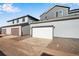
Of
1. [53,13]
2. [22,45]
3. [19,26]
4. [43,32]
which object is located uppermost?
[53,13]

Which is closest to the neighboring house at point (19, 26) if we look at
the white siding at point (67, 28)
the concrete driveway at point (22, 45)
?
the concrete driveway at point (22, 45)

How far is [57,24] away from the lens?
243cm

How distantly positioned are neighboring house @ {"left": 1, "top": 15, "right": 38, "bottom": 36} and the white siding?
0.22 metres

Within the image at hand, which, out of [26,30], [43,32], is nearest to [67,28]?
[43,32]

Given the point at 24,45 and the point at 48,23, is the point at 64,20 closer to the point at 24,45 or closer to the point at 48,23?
the point at 48,23

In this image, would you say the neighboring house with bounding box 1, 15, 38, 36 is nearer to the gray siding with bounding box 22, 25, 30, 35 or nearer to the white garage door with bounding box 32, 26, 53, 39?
the gray siding with bounding box 22, 25, 30, 35

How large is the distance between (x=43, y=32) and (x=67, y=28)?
50 cm

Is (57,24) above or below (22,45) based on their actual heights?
above

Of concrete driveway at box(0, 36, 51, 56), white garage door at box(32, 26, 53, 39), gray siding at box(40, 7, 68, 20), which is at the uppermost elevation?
gray siding at box(40, 7, 68, 20)

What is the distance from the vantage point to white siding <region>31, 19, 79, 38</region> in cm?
224

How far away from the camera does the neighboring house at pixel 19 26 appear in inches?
93.0

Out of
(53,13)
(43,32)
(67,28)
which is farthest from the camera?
(43,32)

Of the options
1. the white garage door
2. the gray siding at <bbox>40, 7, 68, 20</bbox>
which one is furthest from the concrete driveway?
the gray siding at <bbox>40, 7, 68, 20</bbox>

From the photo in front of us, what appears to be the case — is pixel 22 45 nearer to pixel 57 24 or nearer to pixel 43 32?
pixel 43 32
